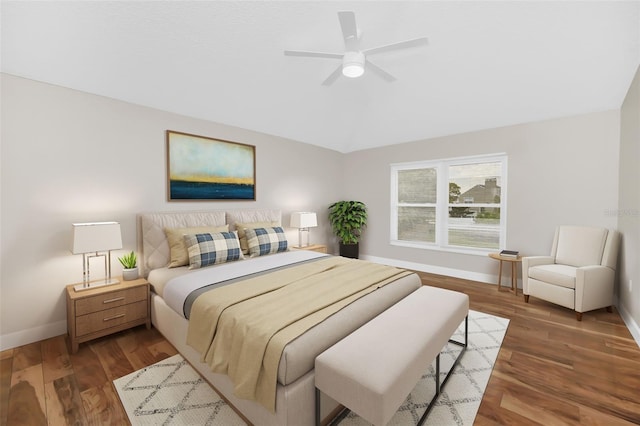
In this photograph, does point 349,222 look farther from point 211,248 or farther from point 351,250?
point 211,248

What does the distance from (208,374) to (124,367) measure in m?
0.82

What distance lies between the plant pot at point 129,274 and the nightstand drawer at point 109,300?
0.77 ft

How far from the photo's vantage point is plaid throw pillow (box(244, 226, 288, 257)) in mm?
3467

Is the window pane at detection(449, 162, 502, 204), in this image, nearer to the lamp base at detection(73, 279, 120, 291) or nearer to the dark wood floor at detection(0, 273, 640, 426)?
the dark wood floor at detection(0, 273, 640, 426)

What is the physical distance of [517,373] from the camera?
209 cm

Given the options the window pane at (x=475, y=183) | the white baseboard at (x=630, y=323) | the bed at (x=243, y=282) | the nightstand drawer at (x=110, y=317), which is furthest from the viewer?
the window pane at (x=475, y=183)

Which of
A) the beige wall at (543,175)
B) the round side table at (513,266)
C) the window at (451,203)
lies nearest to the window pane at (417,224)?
the window at (451,203)

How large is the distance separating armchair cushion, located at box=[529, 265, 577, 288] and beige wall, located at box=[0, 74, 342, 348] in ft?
15.0

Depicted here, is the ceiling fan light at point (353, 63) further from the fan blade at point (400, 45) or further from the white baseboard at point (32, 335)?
the white baseboard at point (32, 335)

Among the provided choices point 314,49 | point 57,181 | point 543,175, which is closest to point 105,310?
point 57,181

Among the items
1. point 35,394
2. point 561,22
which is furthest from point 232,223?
point 561,22

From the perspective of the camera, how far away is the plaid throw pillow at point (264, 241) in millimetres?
3467

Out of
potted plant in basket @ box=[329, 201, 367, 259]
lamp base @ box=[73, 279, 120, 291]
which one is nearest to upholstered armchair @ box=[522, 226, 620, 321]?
potted plant in basket @ box=[329, 201, 367, 259]

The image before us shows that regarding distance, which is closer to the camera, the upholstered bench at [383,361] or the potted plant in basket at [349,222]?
the upholstered bench at [383,361]
